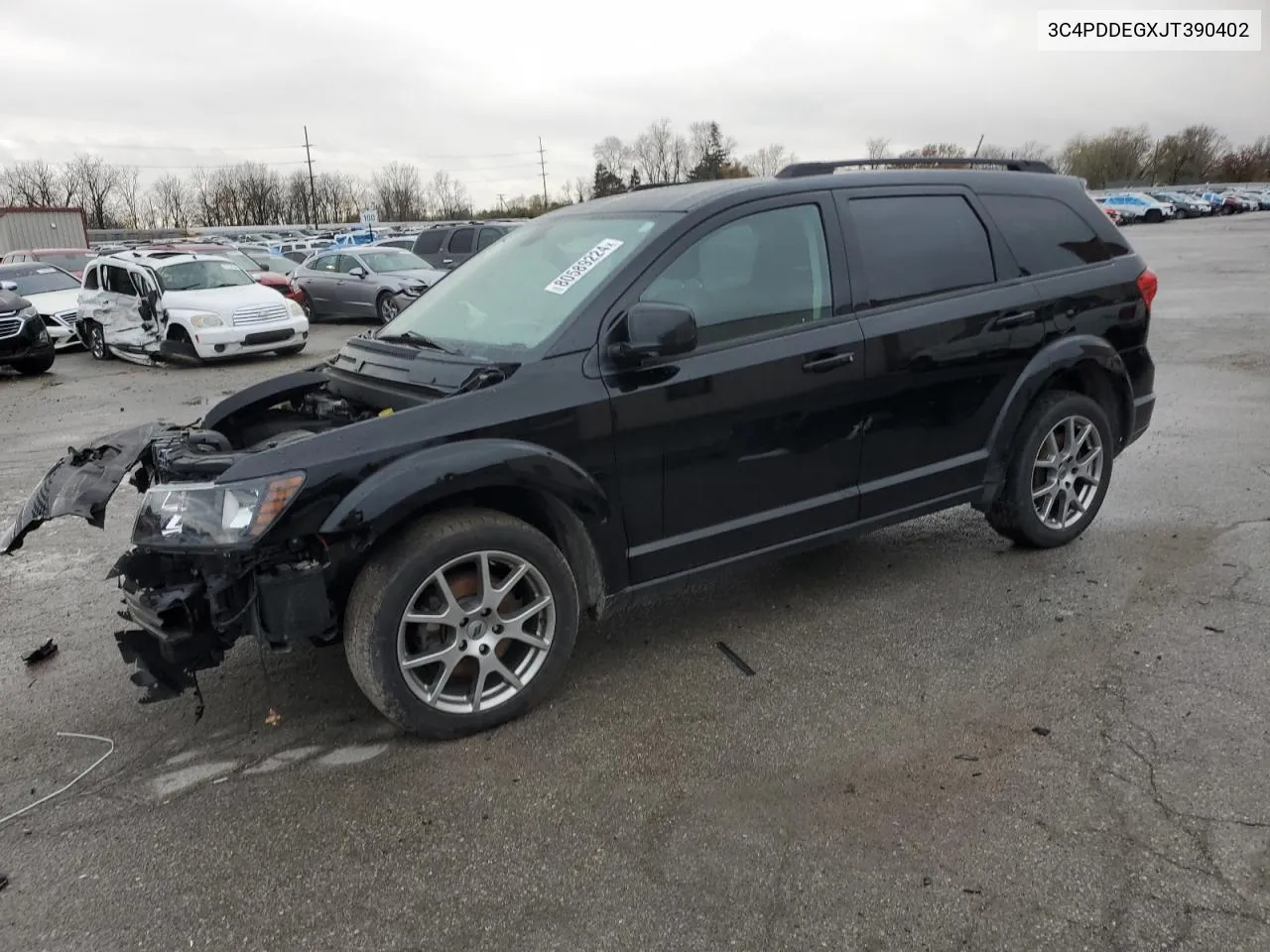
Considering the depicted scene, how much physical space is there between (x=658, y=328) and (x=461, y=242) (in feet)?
62.6

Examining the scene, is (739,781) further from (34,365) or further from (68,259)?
(68,259)

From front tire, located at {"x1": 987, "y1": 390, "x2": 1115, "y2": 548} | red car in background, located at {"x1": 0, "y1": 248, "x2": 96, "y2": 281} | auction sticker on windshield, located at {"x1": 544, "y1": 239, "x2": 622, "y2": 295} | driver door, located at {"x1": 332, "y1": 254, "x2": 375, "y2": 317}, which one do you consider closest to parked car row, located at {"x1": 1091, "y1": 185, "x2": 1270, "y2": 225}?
driver door, located at {"x1": 332, "y1": 254, "x2": 375, "y2": 317}

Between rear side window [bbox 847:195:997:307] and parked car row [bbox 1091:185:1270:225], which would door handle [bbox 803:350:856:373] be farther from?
parked car row [bbox 1091:185:1270:225]

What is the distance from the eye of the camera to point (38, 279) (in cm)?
1759

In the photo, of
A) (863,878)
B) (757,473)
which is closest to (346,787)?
(863,878)

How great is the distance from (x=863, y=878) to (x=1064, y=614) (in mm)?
2135

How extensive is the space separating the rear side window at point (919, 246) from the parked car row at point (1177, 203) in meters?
58.6

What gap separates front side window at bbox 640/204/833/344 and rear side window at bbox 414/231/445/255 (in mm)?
18946

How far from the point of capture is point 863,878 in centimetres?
259

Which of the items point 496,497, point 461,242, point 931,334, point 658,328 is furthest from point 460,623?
point 461,242

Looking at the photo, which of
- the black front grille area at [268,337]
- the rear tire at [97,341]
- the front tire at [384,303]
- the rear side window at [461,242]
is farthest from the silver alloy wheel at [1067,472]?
the rear side window at [461,242]

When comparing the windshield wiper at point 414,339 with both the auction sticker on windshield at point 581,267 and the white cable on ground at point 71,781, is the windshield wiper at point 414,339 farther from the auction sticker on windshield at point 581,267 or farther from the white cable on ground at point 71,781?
the white cable on ground at point 71,781

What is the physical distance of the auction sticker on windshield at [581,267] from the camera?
375cm

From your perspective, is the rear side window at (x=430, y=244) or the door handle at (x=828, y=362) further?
the rear side window at (x=430, y=244)
